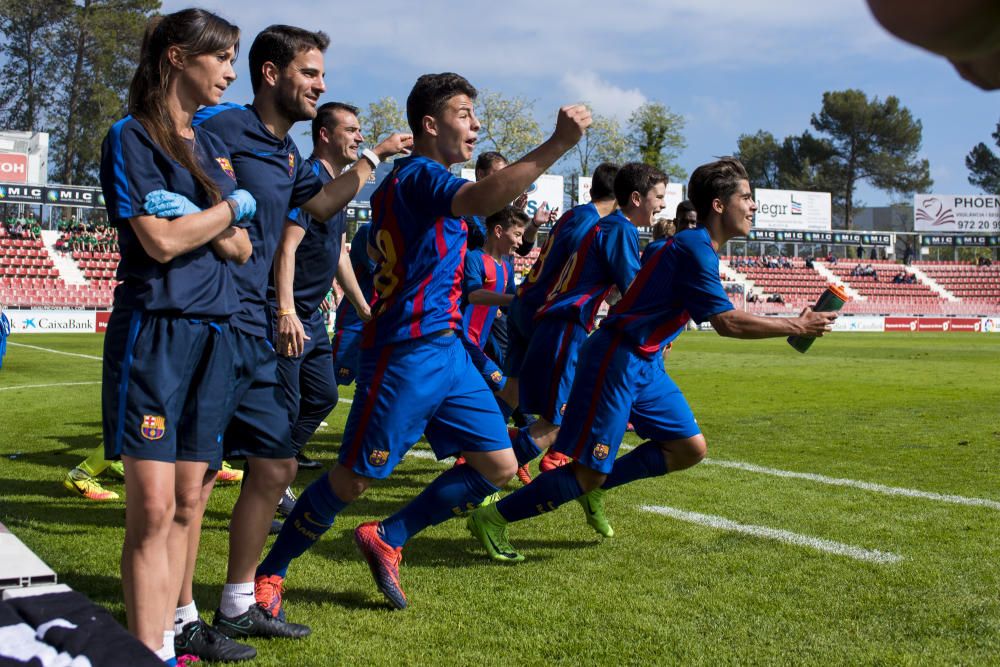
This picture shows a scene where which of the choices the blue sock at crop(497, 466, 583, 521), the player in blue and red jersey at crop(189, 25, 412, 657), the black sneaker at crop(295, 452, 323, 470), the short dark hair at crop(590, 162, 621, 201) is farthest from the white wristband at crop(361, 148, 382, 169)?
the black sneaker at crop(295, 452, 323, 470)

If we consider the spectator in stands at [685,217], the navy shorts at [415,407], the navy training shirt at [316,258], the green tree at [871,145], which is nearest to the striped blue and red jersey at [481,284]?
the spectator in stands at [685,217]

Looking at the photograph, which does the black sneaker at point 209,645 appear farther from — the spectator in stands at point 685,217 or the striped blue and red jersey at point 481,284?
the spectator in stands at point 685,217

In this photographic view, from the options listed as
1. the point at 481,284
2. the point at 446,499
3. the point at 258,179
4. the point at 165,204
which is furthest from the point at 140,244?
the point at 481,284

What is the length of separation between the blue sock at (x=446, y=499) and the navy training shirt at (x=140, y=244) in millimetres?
1400

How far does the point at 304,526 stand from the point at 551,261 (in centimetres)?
281

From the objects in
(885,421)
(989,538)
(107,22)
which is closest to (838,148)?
(107,22)

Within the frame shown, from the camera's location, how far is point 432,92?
3977mm

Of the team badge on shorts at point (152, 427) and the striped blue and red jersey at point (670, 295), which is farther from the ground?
the striped blue and red jersey at point (670, 295)

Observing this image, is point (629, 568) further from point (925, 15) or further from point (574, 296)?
point (925, 15)

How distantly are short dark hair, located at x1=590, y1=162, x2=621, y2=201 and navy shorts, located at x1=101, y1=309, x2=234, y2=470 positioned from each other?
3.83 meters

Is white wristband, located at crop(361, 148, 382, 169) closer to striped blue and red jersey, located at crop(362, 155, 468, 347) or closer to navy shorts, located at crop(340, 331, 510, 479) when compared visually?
striped blue and red jersey, located at crop(362, 155, 468, 347)

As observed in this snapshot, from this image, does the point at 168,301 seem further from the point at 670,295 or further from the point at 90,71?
the point at 90,71

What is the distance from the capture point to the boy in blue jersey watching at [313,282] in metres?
4.06

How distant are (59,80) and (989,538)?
61408 millimetres
